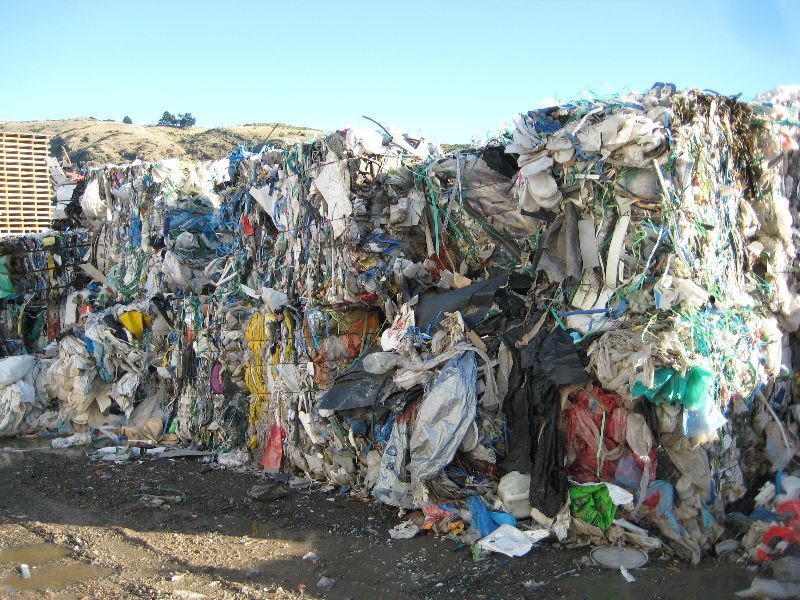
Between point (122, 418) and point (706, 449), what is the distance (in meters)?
8.41

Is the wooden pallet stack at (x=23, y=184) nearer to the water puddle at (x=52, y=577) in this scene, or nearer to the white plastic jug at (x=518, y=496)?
the water puddle at (x=52, y=577)

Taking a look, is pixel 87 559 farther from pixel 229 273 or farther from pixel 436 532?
pixel 229 273

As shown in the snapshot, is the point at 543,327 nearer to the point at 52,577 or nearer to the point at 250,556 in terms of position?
the point at 250,556

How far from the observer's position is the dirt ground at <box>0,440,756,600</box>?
469 cm

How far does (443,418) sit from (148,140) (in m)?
33.8

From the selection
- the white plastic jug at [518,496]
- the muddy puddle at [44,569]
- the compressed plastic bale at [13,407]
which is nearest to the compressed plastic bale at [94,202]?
the compressed plastic bale at [13,407]

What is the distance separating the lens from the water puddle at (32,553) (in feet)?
18.1

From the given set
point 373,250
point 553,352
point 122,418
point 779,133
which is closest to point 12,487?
point 122,418

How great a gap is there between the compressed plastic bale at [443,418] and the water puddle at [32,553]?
288 cm

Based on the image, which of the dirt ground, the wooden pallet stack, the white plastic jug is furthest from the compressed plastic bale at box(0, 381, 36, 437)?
the white plastic jug

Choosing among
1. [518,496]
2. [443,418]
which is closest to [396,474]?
[443,418]

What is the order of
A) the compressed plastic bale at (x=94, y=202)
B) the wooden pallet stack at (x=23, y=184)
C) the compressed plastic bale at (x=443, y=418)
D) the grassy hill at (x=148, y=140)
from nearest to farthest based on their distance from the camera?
the compressed plastic bale at (x=443, y=418) → the compressed plastic bale at (x=94, y=202) → the wooden pallet stack at (x=23, y=184) → the grassy hill at (x=148, y=140)

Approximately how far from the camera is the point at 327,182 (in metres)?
7.50

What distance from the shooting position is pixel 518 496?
546cm
